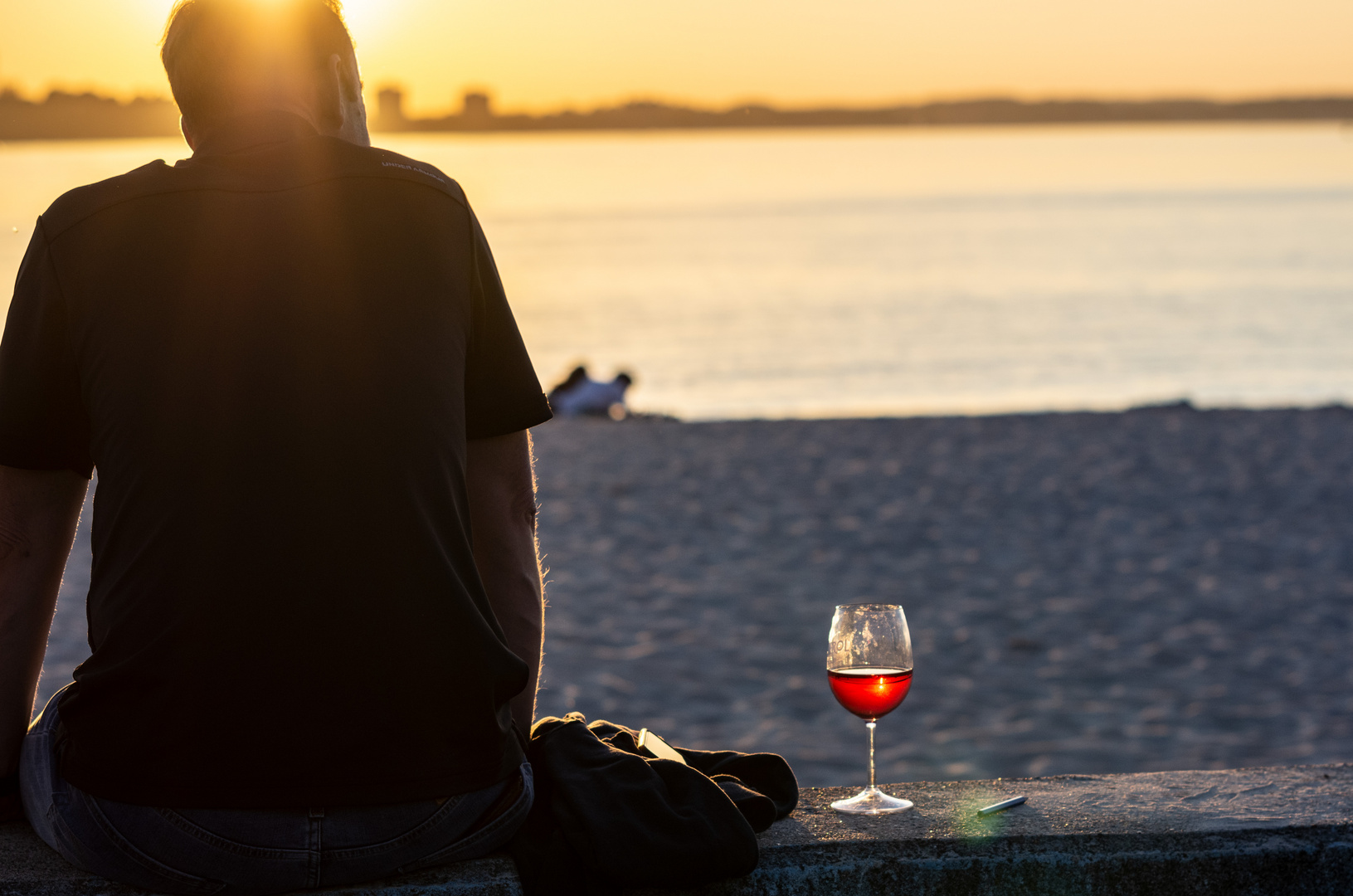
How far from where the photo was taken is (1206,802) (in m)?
2.31

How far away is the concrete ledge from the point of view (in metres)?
2.02

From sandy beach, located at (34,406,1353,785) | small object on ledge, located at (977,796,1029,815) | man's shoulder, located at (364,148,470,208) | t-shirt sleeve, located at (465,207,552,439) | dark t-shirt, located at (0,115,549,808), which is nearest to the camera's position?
dark t-shirt, located at (0,115,549,808)

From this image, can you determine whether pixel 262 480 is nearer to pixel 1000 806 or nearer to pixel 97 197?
pixel 97 197

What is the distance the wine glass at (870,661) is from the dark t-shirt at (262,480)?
2.11 feet

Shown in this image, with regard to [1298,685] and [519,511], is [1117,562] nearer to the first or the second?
[1298,685]

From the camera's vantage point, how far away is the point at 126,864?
6.02 ft

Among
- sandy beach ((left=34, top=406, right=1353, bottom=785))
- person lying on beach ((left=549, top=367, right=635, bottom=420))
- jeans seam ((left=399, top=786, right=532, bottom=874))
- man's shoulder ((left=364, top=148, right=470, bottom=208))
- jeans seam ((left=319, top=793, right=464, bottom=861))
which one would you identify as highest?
man's shoulder ((left=364, top=148, right=470, bottom=208))

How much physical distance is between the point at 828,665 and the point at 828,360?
2136 centimetres

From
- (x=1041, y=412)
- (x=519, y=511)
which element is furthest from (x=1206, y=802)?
(x=1041, y=412)

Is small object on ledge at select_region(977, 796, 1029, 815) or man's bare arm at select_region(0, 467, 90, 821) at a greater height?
man's bare arm at select_region(0, 467, 90, 821)

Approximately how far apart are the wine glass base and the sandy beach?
8.03 feet

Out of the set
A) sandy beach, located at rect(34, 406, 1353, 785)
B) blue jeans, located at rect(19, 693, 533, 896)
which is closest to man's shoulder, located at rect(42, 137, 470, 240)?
blue jeans, located at rect(19, 693, 533, 896)

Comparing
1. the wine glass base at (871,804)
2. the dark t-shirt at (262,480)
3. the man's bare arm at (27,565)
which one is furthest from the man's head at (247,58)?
the wine glass base at (871,804)

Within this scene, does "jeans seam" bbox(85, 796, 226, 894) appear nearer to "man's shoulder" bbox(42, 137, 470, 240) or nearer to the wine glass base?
"man's shoulder" bbox(42, 137, 470, 240)
